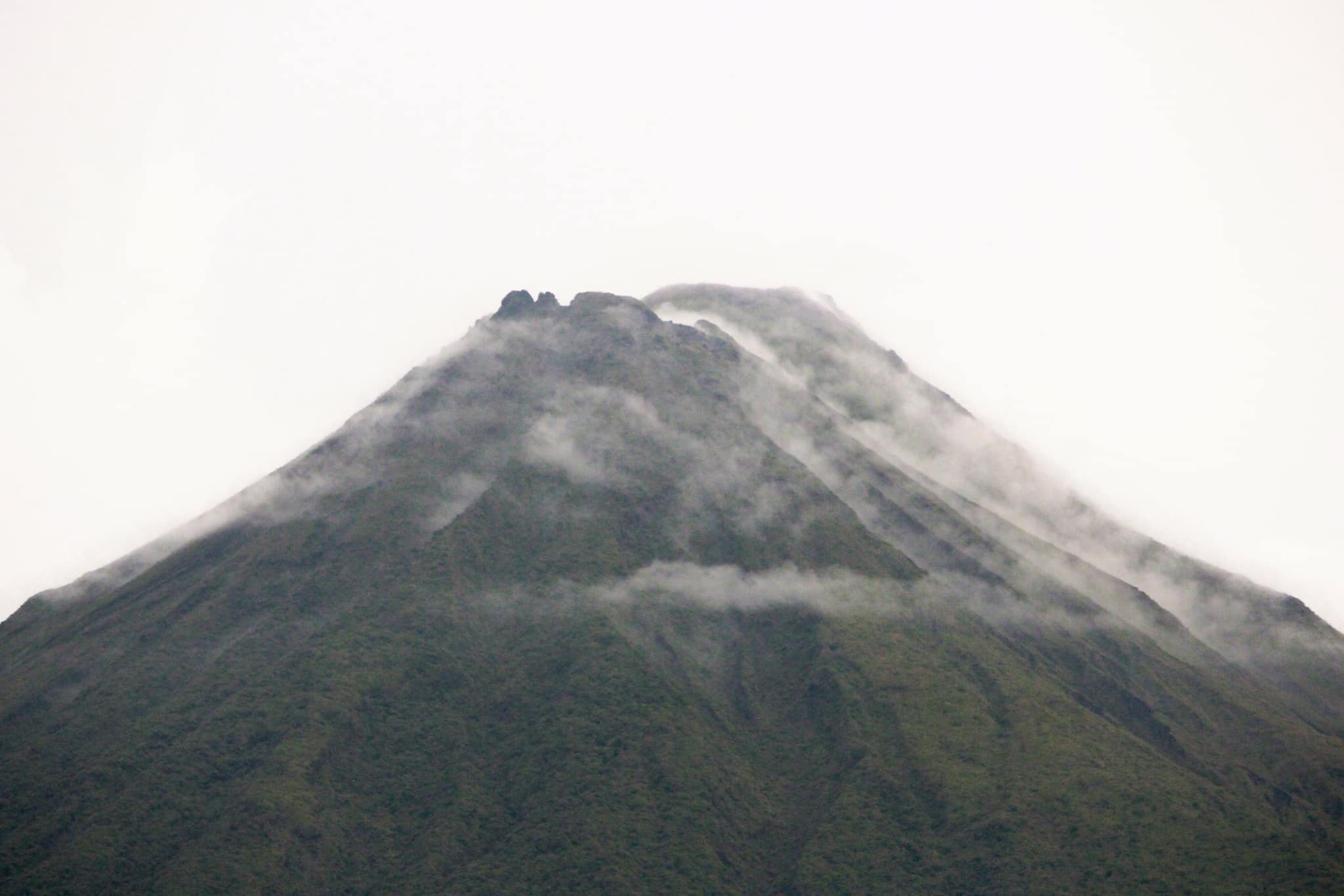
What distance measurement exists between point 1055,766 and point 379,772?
3568 inches

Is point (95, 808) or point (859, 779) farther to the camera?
point (859, 779)

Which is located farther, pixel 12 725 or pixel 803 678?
pixel 803 678

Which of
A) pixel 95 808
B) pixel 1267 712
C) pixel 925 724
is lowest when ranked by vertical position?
pixel 1267 712

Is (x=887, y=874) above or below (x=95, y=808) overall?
below

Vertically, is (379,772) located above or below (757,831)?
above

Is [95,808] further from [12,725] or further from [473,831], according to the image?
[473,831]

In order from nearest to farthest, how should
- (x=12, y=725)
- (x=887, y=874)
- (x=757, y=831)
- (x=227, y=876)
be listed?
(x=227, y=876) → (x=887, y=874) → (x=757, y=831) → (x=12, y=725)

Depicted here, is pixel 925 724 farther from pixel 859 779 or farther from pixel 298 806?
pixel 298 806

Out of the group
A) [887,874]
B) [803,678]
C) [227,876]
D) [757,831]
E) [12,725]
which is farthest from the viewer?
[803,678]

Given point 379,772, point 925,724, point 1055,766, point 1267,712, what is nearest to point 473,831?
point 379,772

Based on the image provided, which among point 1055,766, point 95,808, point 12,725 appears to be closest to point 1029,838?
point 1055,766

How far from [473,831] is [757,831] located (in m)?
36.6

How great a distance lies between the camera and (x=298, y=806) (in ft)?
491

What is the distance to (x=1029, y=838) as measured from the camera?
14738cm
